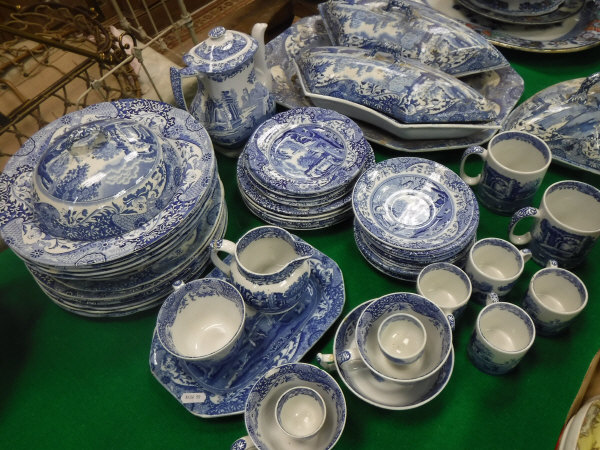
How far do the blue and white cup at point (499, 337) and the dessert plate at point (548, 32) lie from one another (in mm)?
972

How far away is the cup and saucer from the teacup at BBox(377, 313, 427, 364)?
0.07ft

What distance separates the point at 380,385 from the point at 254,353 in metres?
0.26

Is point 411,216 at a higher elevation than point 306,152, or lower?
lower

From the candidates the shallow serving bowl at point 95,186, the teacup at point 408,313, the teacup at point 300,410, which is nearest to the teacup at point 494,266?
the teacup at point 408,313

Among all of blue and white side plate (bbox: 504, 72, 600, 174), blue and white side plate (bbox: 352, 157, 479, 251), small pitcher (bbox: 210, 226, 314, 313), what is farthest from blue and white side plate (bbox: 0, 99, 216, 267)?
blue and white side plate (bbox: 504, 72, 600, 174)

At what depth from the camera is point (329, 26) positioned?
4.91ft

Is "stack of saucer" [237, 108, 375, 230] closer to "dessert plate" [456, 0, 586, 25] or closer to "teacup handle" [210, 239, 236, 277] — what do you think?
"teacup handle" [210, 239, 236, 277]

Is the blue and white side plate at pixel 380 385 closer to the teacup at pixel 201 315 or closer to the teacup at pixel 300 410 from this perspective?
the teacup at pixel 300 410

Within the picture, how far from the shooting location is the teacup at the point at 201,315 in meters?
0.93

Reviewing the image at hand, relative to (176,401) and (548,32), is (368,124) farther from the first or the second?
(176,401)

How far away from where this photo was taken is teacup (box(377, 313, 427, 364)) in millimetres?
910

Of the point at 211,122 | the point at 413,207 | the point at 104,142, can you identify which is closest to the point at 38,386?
the point at 104,142

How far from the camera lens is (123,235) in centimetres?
91

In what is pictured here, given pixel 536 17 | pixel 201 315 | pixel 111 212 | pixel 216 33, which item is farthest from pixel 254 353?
pixel 536 17
